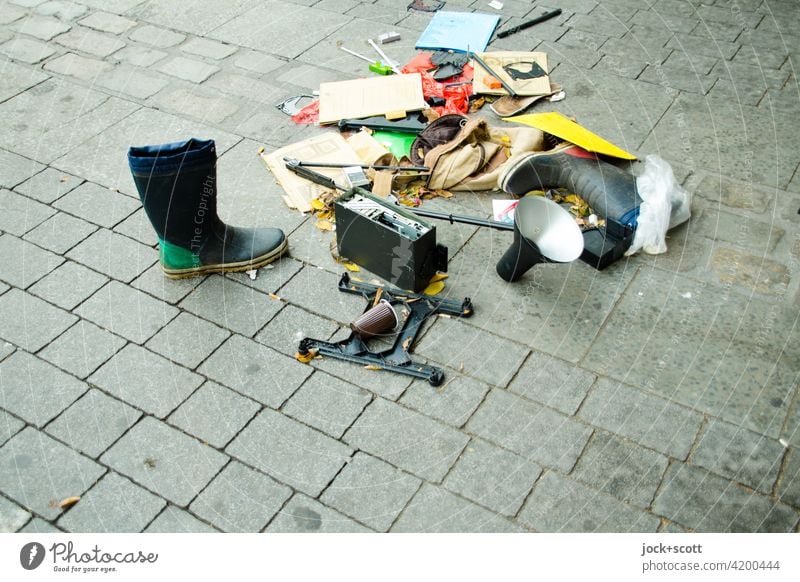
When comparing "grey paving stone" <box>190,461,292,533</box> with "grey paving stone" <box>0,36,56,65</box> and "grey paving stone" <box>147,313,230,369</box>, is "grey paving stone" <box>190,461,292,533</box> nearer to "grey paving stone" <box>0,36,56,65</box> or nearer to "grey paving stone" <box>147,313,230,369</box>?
"grey paving stone" <box>147,313,230,369</box>

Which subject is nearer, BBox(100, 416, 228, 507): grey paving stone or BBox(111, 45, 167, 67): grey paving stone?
BBox(100, 416, 228, 507): grey paving stone

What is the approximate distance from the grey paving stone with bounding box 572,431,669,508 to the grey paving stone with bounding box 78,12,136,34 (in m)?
4.31

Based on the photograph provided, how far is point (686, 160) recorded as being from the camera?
4145 millimetres

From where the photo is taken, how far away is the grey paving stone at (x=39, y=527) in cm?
267

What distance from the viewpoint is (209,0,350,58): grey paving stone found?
5211 millimetres

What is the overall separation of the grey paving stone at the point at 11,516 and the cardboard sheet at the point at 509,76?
3.17m

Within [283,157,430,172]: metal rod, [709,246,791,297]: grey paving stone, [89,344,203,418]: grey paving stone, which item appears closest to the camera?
[89,344,203,418]: grey paving stone

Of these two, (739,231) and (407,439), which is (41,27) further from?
(739,231)

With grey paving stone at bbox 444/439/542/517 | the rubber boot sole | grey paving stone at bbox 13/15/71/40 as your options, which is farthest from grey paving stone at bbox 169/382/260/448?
grey paving stone at bbox 13/15/71/40

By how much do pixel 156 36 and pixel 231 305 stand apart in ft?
9.01

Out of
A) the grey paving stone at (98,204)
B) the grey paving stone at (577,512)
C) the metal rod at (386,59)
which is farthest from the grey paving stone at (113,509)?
the metal rod at (386,59)

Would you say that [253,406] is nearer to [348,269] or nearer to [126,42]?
[348,269]

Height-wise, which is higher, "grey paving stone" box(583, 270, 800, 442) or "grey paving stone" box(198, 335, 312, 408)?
"grey paving stone" box(198, 335, 312, 408)

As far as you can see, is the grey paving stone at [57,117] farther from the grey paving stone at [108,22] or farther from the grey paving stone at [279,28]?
the grey paving stone at [279,28]
